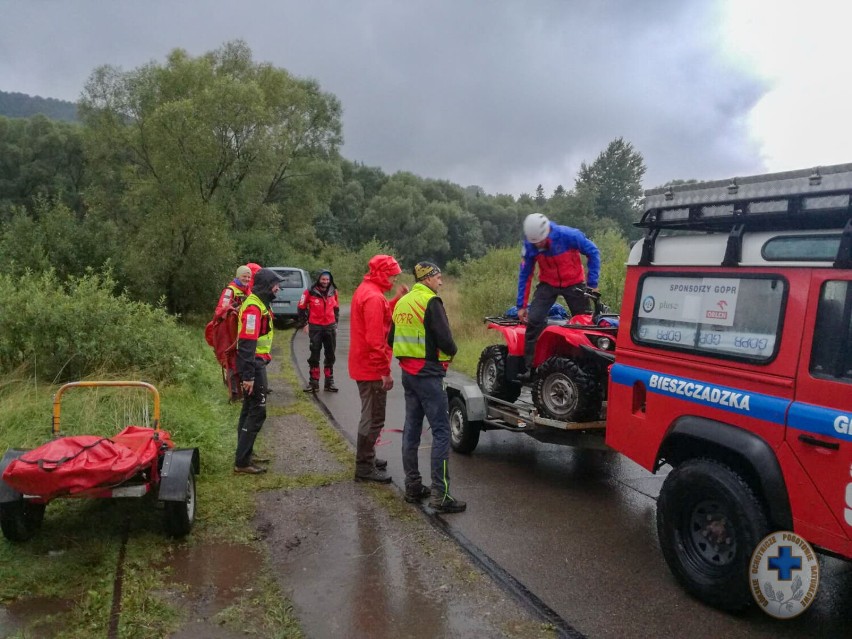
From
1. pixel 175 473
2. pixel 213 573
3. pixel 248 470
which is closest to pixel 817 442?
pixel 213 573

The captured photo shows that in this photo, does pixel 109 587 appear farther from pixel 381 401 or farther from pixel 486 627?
pixel 381 401

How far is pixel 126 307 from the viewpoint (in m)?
8.30

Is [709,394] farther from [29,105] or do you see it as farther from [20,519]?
[29,105]

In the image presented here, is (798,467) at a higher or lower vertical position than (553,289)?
lower

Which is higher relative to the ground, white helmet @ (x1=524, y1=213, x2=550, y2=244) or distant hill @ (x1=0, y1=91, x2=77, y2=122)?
distant hill @ (x1=0, y1=91, x2=77, y2=122)

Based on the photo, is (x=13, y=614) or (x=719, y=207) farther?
(x=719, y=207)

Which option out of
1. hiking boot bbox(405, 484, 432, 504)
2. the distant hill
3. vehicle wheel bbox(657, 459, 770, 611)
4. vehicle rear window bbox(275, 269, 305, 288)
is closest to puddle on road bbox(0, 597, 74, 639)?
hiking boot bbox(405, 484, 432, 504)

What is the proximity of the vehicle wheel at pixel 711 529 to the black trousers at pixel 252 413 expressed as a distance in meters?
3.58

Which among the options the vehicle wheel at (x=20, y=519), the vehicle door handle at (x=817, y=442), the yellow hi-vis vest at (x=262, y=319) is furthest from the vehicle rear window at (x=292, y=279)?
the vehicle door handle at (x=817, y=442)

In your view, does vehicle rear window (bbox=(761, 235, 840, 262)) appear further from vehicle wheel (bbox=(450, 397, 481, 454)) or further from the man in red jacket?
vehicle wheel (bbox=(450, 397, 481, 454))

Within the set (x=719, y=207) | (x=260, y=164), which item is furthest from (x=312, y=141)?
(x=719, y=207)

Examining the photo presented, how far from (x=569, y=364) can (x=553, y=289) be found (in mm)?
1055

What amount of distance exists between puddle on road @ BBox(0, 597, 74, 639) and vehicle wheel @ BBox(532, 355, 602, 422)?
146 inches

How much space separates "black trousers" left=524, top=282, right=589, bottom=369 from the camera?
608 cm
